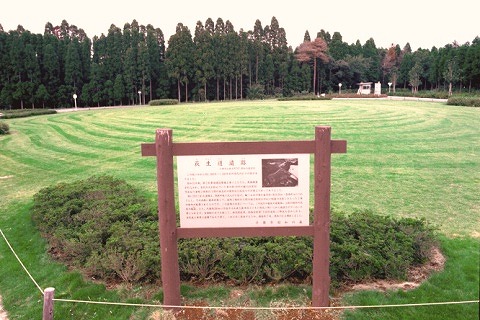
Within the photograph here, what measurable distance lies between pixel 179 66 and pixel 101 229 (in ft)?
167

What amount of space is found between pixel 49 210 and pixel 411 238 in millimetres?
6424

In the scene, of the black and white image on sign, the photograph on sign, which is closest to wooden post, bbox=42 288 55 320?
the photograph on sign

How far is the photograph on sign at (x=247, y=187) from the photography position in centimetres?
434

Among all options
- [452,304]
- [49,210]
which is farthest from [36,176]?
[452,304]

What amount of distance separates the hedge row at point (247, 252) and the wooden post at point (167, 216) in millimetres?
638

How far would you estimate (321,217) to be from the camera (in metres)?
4.51

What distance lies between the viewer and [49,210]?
776 centimetres

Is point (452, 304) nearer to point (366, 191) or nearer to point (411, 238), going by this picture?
point (411, 238)

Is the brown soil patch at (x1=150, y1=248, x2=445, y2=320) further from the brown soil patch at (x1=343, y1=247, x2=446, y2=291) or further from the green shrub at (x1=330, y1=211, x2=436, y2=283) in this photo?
the green shrub at (x1=330, y1=211, x2=436, y2=283)

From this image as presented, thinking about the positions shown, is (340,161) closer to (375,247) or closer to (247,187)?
(375,247)

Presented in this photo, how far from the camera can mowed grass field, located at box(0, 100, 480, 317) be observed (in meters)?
7.87

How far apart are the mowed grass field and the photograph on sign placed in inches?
113

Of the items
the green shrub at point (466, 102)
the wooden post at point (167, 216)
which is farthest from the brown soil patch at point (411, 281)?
the green shrub at point (466, 102)

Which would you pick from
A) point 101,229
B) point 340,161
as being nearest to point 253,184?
point 101,229
